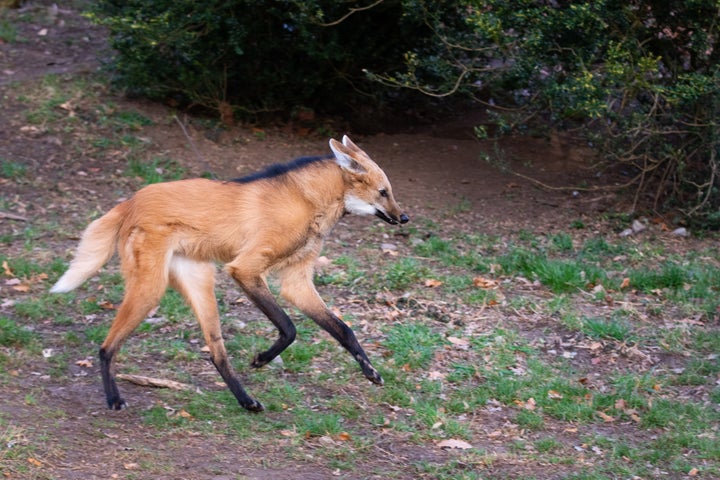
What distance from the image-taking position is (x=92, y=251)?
13.6 ft

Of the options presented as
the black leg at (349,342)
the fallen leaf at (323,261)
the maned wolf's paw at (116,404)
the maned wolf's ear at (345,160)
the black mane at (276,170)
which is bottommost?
the maned wolf's paw at (116,404)

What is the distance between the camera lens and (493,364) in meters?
4.66

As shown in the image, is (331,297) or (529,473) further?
Answer: (331,297)

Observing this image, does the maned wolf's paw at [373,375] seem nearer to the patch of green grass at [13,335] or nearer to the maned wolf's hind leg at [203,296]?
the maned wolf's hind leg at [203,296]

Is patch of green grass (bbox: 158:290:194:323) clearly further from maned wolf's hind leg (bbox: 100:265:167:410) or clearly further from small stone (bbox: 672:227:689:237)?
small stone (bbox: 672:227:689:237)

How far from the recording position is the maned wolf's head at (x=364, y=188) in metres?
4.50

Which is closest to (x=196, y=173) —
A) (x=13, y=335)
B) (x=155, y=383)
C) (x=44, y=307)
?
(x=44, y=307)

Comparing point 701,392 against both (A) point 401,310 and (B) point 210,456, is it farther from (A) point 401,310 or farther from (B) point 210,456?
(B) point 210,456

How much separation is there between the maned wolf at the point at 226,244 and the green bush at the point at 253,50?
2.71 m

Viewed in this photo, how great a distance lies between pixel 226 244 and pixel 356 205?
76 cm

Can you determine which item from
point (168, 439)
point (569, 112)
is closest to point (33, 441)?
point (168, 439)

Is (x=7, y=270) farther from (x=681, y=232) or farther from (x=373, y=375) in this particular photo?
(x=681, y=232)

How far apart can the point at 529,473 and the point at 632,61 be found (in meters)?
3.43

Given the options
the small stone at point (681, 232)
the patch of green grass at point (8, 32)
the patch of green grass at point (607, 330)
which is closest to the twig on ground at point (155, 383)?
the patch of green grass at point (607, 330)
